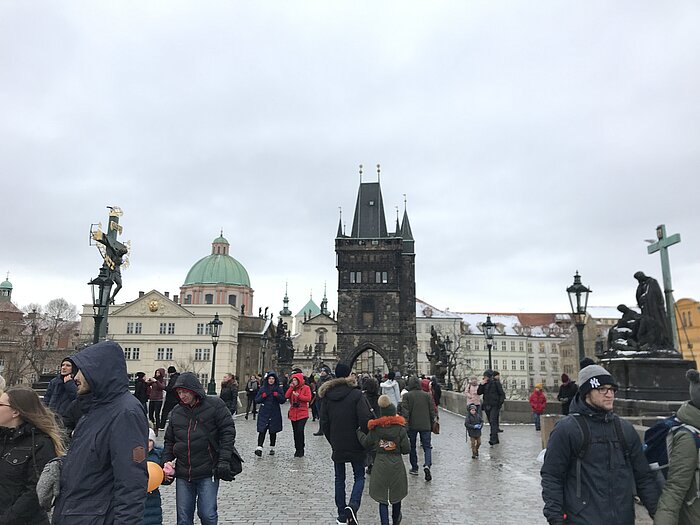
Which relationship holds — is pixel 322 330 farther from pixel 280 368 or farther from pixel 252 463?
pixel 252 463

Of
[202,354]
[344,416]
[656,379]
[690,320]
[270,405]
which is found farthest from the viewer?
[202,354]

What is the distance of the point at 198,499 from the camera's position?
199 inches

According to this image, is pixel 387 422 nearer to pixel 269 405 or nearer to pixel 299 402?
pixel 299 402

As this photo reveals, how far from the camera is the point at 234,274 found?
80.6 metres

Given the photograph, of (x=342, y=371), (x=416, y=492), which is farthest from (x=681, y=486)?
(x=416, y=492)

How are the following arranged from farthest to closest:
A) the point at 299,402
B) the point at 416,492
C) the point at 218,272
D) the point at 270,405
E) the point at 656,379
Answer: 1. the point at 218,272
2. the point at 299,402
3. the point at 270,405
4. the point at 656,379
5. the point at 416,492

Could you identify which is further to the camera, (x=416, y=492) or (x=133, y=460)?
(x=416, y=492)

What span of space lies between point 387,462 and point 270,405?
19.8 feet

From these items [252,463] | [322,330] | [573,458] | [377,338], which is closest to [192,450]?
[573,458]

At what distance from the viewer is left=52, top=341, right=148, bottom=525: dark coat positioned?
3.00 m

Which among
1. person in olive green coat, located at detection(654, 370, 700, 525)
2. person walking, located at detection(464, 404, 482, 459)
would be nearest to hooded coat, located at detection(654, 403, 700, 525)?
person in olive green coat, located at detection(654, 370, 700, 525)

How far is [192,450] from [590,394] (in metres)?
3.42

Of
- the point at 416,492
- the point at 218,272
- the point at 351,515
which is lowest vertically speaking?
the point at 416,492

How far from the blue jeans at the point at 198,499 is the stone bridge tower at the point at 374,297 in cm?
5365
